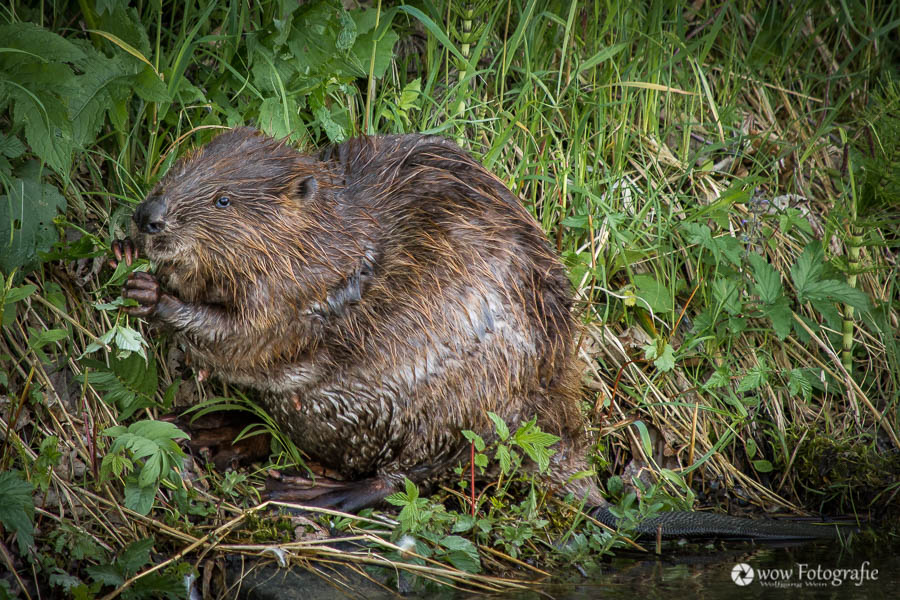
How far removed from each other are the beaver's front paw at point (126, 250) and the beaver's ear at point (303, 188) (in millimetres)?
444

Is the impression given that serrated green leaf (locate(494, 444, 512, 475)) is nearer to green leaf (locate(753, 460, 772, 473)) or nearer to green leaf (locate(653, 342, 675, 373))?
green leaf (locate(653, 342, 675, 373))

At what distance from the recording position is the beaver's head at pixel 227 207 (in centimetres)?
242

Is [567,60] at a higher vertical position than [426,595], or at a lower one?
higher

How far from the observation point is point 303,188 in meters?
2.56

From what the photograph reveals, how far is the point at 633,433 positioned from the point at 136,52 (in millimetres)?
1941

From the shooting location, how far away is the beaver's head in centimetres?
242

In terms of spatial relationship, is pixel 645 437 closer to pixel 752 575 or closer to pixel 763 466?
pixel 763 466

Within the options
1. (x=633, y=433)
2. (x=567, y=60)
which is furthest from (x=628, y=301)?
(x=567, y=60)

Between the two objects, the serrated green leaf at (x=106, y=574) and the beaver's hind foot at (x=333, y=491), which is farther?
the beaver's hind foot at (x=333, y=491)

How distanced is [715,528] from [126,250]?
1.81 m

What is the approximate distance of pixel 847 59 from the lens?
3930 mm

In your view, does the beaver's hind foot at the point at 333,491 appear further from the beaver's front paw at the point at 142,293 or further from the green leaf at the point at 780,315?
the green leaf at the point at 780,315

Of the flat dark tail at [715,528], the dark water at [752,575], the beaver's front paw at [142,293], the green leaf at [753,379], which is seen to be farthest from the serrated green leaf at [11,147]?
the green leaf at [753,379]

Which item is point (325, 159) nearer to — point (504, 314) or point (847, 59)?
point (504, 314)
